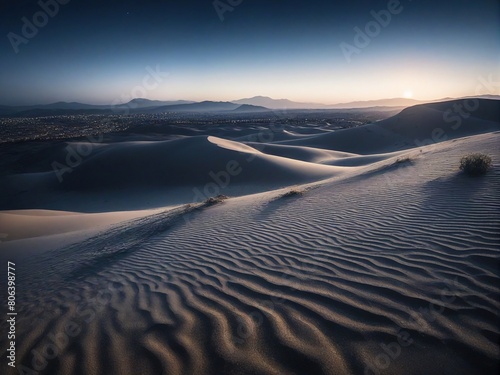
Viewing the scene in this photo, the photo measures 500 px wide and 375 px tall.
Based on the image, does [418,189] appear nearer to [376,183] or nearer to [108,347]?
[376,183]

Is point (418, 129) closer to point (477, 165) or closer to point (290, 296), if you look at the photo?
point (477, 165)

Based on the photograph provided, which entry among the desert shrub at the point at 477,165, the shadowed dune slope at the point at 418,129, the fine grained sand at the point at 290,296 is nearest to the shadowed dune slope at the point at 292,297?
the fine grained sand at the point at 290,296

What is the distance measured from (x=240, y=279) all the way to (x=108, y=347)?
173 centimetres

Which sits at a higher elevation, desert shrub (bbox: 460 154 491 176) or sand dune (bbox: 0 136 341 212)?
desert shrub (bbox: 460 154 491 176)

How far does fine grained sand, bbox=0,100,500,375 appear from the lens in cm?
239

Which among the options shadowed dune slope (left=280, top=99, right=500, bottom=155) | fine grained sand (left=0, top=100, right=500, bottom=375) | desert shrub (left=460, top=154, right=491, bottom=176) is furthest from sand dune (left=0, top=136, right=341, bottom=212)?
shadowed dune slope (left=280, top=99, right=500, bottom=155)

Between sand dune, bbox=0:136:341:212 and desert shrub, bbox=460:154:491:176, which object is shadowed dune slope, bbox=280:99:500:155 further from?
desert shrub, bbox=460:154:491:176

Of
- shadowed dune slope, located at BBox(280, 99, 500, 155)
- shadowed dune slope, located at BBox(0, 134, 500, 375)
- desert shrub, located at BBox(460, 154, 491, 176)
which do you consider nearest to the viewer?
shadowed dune slope, located at BBox(0, 134, 500, 375)

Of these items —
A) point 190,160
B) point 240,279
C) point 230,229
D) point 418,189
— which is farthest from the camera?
point 190,160

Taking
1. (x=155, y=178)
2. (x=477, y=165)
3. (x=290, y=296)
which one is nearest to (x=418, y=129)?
(x=155, y=178)

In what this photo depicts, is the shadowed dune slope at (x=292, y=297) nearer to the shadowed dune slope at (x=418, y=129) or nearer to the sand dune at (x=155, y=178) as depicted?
the sand dune at (x=155, y=178)

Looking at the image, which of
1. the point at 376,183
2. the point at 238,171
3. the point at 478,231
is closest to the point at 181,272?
the point at 478,231

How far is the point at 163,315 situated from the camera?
3.14 meters

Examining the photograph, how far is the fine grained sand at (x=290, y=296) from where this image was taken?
239cm
